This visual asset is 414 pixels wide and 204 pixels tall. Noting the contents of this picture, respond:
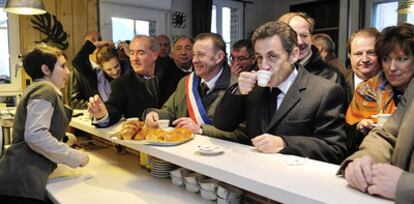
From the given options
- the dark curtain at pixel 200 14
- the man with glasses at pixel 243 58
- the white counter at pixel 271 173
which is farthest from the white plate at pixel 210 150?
the dark curtain at pixel 200 14

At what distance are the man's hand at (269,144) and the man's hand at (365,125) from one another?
1.40 ft

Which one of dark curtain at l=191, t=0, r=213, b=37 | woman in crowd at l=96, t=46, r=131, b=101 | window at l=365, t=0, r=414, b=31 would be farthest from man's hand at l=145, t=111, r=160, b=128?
window at l=365, t=0, r=414, b=31

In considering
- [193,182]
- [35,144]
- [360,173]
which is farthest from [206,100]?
[360,173]

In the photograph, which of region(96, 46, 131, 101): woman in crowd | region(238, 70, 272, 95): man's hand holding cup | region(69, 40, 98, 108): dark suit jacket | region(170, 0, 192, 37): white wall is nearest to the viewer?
region(238, 70, 272, 95): man's hand holding cup

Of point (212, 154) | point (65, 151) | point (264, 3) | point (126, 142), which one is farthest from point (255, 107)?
point (264, 3)

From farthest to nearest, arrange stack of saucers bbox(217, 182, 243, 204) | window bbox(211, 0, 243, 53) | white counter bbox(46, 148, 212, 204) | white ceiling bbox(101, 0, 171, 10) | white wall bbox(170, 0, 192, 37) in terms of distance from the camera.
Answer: window bbox(211, 0, 243, 53) → white wall bbox(170, 0, 192, 37) → white ceiling bbox(101, 0, 171, 10) → white counter bbox(46, 148, 212, 204) → stack of saucers bbox(217, 182, 243, 204)

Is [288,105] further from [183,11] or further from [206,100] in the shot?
[183,11]

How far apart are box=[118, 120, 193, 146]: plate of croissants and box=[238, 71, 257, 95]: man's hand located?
1.21 feet

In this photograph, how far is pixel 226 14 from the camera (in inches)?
255

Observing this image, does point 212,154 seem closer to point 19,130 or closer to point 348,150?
point 348,150

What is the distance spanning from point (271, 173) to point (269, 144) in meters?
0.28

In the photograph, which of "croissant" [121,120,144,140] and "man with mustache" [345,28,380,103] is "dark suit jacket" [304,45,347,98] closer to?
"man with mustache" [345,28,380,103]

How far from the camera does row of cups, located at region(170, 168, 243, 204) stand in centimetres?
149

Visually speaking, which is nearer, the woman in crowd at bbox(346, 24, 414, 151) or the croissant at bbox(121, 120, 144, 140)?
the woman in crowd at bbox(346, 24, 414, 151)
